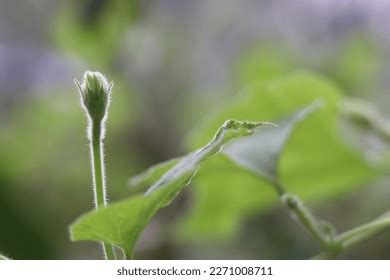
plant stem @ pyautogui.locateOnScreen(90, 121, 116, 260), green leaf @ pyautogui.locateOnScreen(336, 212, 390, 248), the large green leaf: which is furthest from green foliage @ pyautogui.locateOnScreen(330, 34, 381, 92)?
plant stem @ pyautogui.locateOnScreen(90, 121, 116, 260)

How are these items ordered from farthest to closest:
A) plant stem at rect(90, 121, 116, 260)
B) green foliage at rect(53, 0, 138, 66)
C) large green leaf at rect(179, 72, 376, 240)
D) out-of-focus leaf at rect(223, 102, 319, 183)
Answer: green foliage at rect(53, 0, 138, 66) < large green leaf at rect(179, 72, 376, 240) < out-of-focus leaf at rect(223, 102, 319, 183) < plant stem at rect(90, 121, 116, 260)

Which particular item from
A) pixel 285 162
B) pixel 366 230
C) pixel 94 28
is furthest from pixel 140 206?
pixel 94 28

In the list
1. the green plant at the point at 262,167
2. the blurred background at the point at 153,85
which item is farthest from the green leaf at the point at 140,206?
the blurred background at the point at 153,85

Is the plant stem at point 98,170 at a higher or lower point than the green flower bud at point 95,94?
lower

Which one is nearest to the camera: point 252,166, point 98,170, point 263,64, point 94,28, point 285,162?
point 98,170

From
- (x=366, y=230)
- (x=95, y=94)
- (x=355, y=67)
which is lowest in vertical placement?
(x=366, y=230)

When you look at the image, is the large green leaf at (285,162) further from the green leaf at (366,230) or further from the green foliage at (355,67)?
the green foliage at (355,67)

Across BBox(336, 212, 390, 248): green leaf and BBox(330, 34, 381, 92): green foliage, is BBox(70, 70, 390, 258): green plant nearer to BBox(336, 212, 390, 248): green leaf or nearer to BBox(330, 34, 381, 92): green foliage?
BBox(336, 212, 390, 248): green leaf

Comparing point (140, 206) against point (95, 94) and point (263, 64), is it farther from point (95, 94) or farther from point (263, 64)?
point (263, 64)
